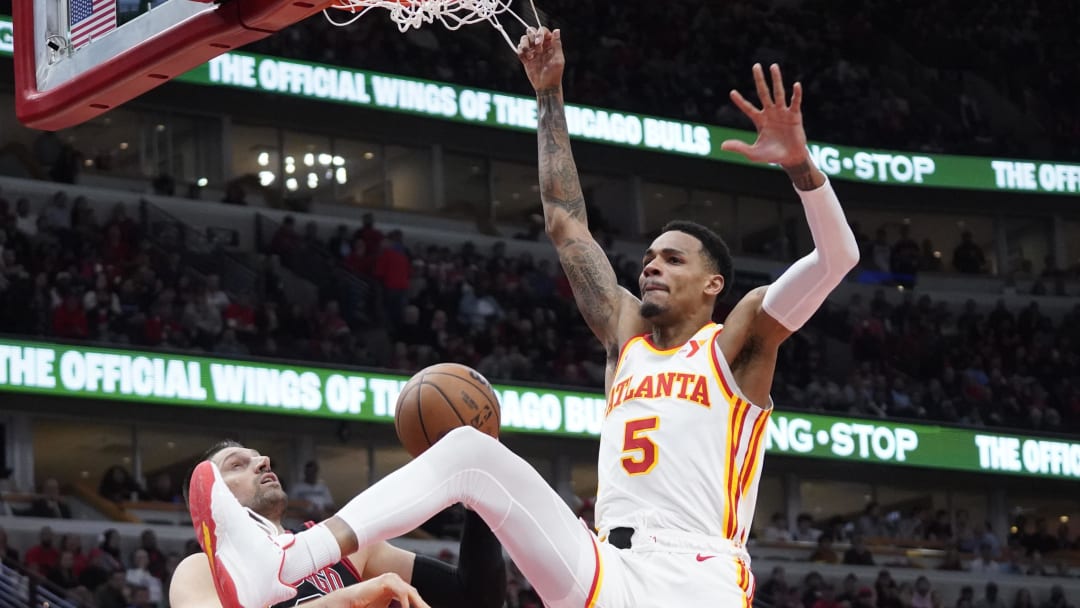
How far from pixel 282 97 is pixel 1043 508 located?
1364 cm

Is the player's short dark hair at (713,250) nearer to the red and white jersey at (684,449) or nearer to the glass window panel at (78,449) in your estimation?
the red and white jersey at (684,449)

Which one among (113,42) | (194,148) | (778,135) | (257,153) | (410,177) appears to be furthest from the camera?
(410,177)

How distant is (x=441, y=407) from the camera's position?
536cm

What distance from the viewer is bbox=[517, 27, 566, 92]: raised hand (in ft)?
21.6

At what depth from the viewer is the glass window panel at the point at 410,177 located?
25531mm

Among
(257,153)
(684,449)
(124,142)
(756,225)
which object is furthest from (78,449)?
(684,449)

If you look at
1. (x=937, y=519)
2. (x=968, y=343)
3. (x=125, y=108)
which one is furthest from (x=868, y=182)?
(x=125, y=108)

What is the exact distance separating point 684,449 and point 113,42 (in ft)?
8.28

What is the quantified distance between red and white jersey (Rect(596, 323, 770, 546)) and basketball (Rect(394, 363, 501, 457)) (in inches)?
17.6

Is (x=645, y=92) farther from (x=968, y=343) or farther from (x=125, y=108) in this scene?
(x=125, y=108)

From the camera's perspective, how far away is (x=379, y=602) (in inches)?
190

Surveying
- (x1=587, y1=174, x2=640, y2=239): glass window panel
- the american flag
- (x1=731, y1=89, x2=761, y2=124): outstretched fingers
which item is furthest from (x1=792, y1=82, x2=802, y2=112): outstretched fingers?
(x1=587, y1=174, x2=640, y2=239): glass window panel

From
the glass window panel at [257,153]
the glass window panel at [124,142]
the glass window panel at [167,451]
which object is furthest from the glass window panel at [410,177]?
the glass window panel at [167,451]

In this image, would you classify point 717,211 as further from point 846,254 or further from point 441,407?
point 441,407
